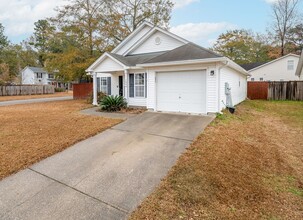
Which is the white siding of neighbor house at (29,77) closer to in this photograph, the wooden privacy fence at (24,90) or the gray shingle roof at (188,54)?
the wooden privacy fence at (24,90)

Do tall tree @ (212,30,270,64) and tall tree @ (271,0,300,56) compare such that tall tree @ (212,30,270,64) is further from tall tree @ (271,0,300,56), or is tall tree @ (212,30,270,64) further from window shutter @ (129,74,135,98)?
window shutter @ (129,74,135,98)

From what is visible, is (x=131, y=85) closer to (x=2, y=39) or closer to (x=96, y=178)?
(x=96, y=178)

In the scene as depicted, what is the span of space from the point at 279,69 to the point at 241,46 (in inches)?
447

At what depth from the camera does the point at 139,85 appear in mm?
12172

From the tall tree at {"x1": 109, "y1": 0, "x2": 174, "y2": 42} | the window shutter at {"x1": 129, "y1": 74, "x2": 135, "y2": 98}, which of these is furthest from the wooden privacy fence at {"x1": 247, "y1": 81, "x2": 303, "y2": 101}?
the window shutter at {"x1": 129, "y1": 74, "x2": 135, "y2": 98}

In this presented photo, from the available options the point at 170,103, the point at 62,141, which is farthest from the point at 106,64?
the point at 62,141

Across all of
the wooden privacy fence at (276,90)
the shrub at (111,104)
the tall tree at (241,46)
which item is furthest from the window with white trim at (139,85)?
the tall tree at (241,46)

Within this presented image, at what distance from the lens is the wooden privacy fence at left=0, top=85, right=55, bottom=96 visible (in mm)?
27422

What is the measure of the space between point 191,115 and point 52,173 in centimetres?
652

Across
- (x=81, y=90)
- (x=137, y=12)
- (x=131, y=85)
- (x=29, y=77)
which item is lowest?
(x=81, y=90)

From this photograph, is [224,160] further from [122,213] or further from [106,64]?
[106,64]

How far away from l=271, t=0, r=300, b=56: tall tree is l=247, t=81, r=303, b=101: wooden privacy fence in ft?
52.8

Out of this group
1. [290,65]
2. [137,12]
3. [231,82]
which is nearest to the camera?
[231,82]

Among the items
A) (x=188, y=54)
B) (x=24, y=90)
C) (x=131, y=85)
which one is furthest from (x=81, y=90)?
(x=24, y=90)
